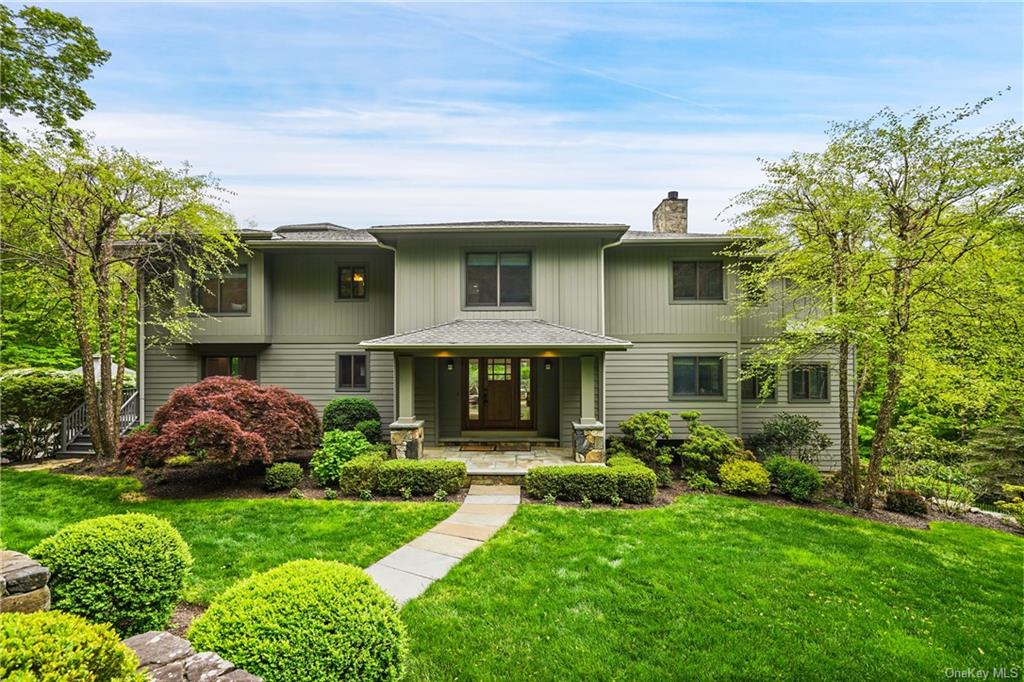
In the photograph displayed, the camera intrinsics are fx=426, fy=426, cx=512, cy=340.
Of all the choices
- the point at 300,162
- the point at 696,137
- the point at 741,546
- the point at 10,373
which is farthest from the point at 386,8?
the point at 10,373

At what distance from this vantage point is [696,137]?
488 inches

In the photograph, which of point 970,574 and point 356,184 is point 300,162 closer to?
point 356,184

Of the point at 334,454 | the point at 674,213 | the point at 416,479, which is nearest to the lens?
the point at 416,479

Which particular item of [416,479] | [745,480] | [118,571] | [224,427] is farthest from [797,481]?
[224,427]

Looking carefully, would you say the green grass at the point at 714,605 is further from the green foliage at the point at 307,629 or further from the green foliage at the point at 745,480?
the green foliage at the point at 745,480

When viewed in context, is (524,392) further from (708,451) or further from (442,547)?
(442,547)

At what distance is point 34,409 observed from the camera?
970 cm

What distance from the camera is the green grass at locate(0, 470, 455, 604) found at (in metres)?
5.00

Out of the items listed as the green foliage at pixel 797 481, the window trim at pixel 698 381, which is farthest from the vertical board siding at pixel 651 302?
the green foliage at pixel 797 481

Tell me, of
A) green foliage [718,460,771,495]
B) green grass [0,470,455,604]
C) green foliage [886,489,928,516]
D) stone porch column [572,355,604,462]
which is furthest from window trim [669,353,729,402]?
green grass [0,470,455,604]

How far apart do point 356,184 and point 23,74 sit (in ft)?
30.4

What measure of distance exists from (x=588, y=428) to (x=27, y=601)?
7730 millimetres

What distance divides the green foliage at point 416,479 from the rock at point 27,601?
4764 millimetres

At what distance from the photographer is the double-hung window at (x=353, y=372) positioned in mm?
11734
